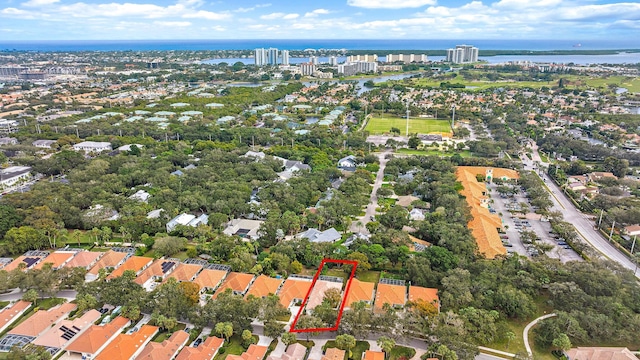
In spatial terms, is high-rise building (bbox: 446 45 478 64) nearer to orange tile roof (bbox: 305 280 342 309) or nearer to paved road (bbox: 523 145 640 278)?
paved road (bbox: 523 145 640 278)

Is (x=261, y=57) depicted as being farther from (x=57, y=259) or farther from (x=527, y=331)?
(x=527, y=331)

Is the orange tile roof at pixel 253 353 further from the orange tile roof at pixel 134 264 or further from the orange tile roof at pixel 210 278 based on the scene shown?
the orange tile roof at pixel 134 264

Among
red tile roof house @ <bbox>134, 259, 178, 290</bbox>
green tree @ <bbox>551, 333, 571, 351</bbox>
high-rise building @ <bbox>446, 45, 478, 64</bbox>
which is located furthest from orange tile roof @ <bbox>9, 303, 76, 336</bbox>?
high-rise building @ <bbox>446, 45, 478, 64</bbox>

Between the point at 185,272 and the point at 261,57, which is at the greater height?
the point at 261,57

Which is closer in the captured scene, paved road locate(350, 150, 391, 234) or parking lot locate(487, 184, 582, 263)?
parking lot locate(487, 184, 582, 263)

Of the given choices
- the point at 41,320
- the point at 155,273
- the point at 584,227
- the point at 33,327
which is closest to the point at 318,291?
the point at 155,273

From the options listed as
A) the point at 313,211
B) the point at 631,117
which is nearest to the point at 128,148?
the point at 313,211

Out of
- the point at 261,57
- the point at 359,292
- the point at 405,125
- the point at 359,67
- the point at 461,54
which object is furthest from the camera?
the point at 461,54
